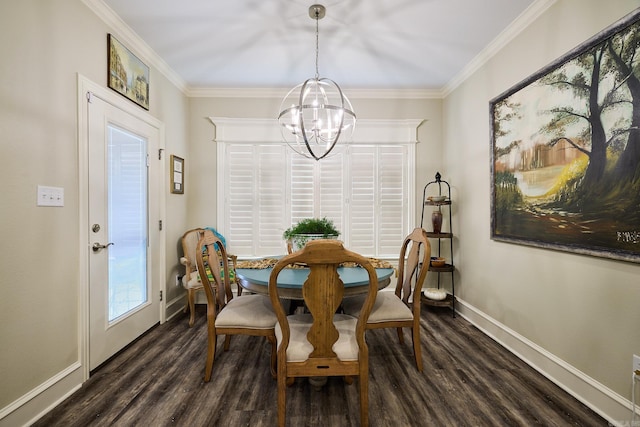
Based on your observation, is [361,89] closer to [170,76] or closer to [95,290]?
[170,76]

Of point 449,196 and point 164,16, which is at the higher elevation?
point 164,16

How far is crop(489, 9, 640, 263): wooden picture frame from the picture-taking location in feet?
4.89

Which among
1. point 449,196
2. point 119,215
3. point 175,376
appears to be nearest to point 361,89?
point 449,196

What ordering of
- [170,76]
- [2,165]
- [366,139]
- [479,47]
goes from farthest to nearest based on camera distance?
[366,139], [170,76], [479,47], [2,165]

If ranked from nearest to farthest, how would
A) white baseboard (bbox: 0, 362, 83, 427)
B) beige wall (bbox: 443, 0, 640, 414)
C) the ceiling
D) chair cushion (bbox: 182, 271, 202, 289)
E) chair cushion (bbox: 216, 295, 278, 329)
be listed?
white baseboard (bbox: 0, 362, 83, 427) → beige wall (bbox: 443, 0, 640, 414) → chair cushion (bbox: 216, 295, 278, 329) → the ceiling → chair cushion (bbox: 182, 271, 202, 289)

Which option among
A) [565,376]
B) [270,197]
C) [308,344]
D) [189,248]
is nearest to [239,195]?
[270,197]

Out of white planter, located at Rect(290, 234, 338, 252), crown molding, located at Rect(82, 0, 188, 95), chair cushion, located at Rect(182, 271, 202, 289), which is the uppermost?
crown molding, located at Rect(82, 0, 188, 95)

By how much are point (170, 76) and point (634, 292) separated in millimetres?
4263

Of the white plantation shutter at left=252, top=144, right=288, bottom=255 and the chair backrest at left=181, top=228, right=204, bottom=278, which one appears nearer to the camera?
the chair backrest at left=181, top=228, right=204, bottom=278

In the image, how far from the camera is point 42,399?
1609 mm

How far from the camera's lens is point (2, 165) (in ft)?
4.72

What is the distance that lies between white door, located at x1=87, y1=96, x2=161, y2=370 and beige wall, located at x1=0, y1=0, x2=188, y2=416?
0.52 ft

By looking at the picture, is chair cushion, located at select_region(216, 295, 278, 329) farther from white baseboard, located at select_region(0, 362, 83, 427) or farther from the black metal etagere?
the black metal etagere

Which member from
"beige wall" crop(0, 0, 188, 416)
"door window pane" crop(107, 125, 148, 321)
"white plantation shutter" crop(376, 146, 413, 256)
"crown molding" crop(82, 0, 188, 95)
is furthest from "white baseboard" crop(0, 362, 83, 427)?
"white plantation shutter" crop(376, 146, 413, 256)
